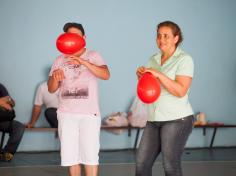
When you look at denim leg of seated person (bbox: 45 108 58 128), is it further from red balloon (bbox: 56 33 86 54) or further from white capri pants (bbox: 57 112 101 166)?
red balloon (bbox: 56 33 86 54)

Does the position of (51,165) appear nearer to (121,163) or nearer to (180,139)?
(121,163)

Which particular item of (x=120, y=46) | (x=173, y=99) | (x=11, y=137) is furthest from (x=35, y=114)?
(x=173, y=99)

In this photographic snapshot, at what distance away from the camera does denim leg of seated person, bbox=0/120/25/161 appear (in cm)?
575

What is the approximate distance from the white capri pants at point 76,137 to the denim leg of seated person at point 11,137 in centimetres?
254

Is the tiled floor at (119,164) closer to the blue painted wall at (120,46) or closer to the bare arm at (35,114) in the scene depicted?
the bare arm at (35,114)

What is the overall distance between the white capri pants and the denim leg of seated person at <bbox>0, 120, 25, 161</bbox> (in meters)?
2.54

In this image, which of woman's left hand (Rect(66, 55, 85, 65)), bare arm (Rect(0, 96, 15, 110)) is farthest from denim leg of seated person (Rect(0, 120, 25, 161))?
woman's left hand (Rect(66, 55, 85, 65))

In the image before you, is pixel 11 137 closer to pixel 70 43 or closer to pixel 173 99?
pixel 70 43

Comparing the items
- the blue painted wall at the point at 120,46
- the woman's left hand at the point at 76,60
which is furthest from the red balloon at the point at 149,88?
the blue painted wall at the point at 120,46

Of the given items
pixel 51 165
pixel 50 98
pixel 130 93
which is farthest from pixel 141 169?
pixel 130 93

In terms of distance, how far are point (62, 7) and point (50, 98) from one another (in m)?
1.45

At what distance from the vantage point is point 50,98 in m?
6.54

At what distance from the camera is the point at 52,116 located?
639cm

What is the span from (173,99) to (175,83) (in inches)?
5.5
